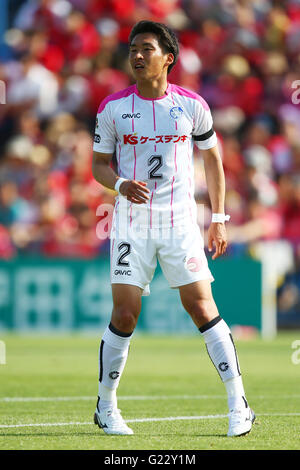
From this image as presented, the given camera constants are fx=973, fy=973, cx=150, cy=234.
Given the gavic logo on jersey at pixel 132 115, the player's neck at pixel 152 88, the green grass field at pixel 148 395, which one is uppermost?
the player's neck at pixel 152 88

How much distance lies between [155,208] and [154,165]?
0.84 feet

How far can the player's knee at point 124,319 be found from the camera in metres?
5.68

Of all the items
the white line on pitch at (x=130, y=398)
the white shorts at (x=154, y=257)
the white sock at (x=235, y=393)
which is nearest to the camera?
the white sock at (x=235, y=393)

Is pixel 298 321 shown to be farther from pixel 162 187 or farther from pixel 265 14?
pixel 162 187

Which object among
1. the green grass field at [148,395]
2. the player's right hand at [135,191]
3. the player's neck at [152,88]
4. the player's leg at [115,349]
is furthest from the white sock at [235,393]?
the player's neck at [152,88]

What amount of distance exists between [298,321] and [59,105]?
550 centimetres

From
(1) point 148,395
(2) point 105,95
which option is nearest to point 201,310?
(1) point 148,395

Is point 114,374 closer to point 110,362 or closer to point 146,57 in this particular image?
point 110,362

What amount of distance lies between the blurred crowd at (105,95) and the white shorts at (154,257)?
8053mm

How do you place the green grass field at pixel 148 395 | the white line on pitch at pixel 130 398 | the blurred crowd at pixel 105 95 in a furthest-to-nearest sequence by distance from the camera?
the blurred crowd at pixel 105 95 → the white line on pitch at pixel 130 398 → the green grass field at pixel 148 395

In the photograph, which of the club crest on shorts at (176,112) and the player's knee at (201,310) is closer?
the player's knee at (201,310)

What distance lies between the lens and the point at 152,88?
5883mm

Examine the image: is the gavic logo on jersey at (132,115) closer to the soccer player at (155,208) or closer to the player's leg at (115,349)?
the soccer player at (155,208)

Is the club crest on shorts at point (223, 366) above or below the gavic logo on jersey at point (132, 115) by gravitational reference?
below
